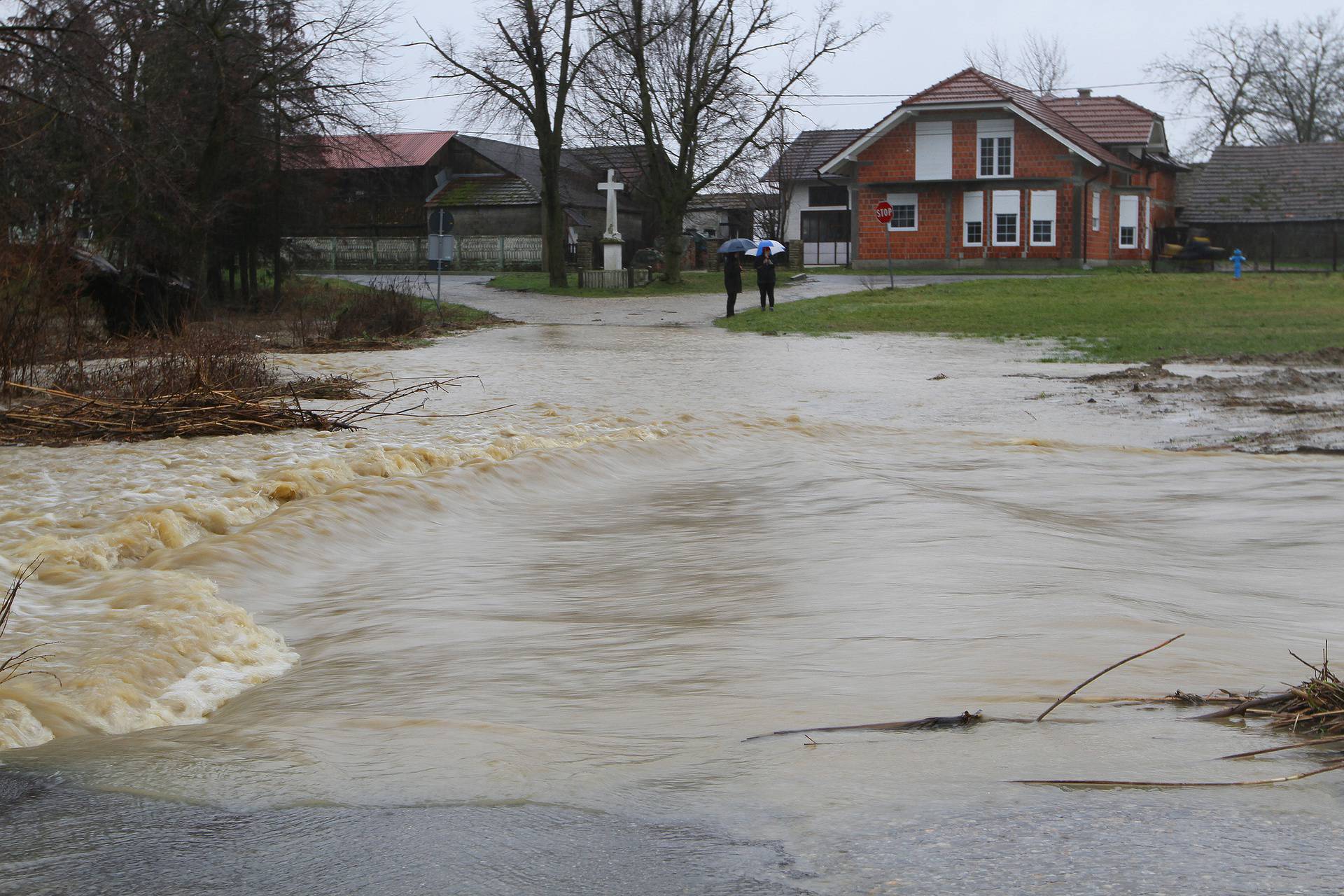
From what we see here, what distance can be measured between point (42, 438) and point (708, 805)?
939 centimetres

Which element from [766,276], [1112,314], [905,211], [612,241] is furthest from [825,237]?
[1112,314]

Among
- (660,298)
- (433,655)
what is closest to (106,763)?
(433,655)

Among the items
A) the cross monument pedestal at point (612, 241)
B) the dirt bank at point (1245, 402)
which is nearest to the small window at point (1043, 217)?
the cross monument pedestal at point (612, 241)

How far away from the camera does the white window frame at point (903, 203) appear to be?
5159 cm

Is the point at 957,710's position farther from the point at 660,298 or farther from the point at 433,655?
the point at 660,298

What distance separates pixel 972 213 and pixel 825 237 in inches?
571

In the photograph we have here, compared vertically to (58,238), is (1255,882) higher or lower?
lower

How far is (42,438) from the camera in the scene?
1105 centimetres

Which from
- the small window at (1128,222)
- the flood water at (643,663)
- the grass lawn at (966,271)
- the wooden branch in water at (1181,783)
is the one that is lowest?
the flood water at (643,663)

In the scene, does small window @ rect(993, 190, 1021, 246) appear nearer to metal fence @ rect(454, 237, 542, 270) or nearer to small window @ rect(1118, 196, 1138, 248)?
small window @ rect(1118, 196, 1138, 248)

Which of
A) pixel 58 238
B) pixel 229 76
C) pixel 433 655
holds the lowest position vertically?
pixel 433 655

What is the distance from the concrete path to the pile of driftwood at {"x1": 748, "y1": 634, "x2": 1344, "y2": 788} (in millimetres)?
27102

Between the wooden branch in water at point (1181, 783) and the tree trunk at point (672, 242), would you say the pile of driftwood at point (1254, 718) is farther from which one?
the tree trunk at point (672, 242)

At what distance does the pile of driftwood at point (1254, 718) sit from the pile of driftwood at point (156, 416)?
836 centimetres
